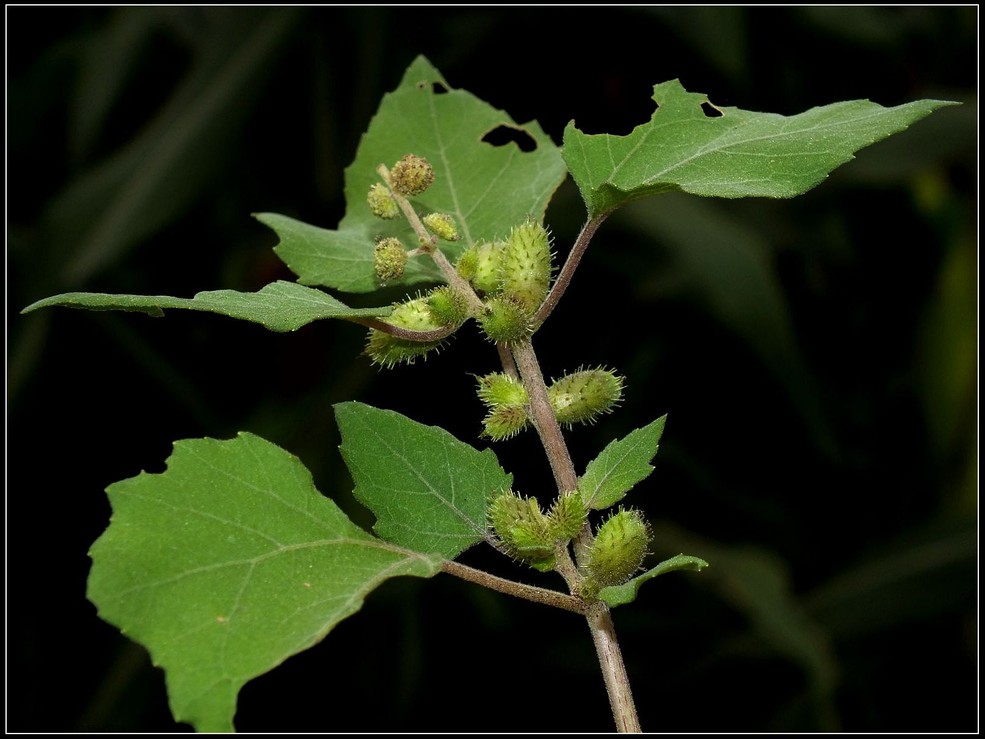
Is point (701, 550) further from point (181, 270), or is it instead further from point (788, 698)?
point (181, 270)

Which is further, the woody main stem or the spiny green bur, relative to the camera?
the spiny green bur

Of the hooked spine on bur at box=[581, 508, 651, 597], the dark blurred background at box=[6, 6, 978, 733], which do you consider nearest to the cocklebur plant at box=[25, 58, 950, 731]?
the hooked spine on bur at box=[581, 508, 651, 597]

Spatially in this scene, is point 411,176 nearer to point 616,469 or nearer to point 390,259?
point 390,259

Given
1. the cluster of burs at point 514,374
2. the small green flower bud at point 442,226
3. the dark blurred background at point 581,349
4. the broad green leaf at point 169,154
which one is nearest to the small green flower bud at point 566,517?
the cluster of burs at point 514,374

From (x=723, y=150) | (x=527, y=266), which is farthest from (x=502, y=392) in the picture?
(x=723, y=150)

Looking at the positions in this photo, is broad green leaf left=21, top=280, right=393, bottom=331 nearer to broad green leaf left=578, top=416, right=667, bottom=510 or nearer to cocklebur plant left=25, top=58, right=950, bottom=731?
cocklebur plant left=25, top=58, right=950, bottom=731

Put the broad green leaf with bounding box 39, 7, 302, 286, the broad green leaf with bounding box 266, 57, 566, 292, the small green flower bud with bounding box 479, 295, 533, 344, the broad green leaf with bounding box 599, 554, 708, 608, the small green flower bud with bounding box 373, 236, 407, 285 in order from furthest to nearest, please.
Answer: the broad green leaf with bounding box 39, 7, 302, 286, the broad green leaf with bounding box 266, 57, 566, 292, the small green flower bud with bounding box 373, 236, 407, 285, the small green flower bud with bounding box 479, 295, 533, 344, the broad green leaf with bounding box 599, 554, 708, 608

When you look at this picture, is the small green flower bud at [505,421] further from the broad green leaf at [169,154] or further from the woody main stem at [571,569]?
the broad green leaf at [169,154]

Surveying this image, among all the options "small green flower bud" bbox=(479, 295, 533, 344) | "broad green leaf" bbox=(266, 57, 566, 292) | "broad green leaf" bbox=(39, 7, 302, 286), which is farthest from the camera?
"broad green leaf" bbox=(39, 7, 302, 286)
